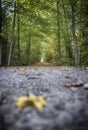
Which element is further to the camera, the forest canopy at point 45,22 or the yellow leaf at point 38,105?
the forest canopy at point 45,22

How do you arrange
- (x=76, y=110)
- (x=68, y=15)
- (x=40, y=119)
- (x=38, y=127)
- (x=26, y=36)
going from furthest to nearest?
1. (x=26, y=36)
2. (x=68, y=15)
3. (x=76, y=110)
4. (x=40, y=119)
5. (x=38, y=127)

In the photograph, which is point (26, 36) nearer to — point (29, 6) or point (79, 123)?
point (29, 6)

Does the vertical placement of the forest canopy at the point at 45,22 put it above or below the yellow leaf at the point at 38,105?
above

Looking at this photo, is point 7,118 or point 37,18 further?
point 37,18

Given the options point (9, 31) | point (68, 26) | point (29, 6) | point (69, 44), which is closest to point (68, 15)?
point (68, 26)

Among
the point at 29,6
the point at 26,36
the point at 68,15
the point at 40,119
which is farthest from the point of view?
the point at 26,36

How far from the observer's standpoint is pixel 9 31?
1561cm

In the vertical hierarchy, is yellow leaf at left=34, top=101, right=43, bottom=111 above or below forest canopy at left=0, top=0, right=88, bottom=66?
below

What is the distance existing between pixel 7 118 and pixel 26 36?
15.0 meters

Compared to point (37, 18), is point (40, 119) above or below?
below

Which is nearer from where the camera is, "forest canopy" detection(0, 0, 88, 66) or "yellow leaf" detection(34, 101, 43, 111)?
"yellow leaf" detection(34, 101, 43, 111)

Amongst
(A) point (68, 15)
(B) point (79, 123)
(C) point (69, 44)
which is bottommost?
(B) point (79, 123)

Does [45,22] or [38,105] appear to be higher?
[45,22]

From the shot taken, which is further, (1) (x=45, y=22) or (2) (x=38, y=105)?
(1) (x=45, y=22)
